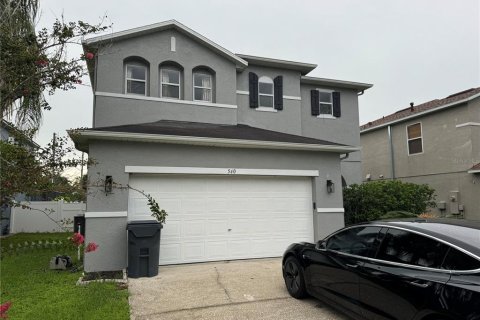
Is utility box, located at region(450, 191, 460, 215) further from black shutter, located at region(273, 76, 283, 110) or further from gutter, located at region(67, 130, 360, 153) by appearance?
black shutter, located at region(273, 76, 283, 110)

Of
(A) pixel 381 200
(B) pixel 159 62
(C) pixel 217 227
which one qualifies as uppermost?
(B) pixel 159 62

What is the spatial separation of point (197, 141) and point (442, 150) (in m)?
12.7

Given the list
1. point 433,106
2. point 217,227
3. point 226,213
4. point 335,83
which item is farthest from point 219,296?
point 433,106

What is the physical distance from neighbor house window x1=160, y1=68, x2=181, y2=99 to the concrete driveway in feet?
19.5

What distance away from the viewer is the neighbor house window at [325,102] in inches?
594

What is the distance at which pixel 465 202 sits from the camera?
49.5 feet

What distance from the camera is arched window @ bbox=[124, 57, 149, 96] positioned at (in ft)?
37.4

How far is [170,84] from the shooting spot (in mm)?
11797

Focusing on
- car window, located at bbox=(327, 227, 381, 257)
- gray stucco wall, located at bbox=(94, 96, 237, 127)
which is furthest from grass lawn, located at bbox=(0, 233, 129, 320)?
gray stucco wall, located at bbox=(94, 96, 237, 127)

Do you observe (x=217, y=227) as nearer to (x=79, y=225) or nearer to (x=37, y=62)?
(x=79, y=225)

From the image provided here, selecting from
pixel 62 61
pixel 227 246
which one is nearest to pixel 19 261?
pixel 227 246

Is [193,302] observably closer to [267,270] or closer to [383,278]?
[267,270]

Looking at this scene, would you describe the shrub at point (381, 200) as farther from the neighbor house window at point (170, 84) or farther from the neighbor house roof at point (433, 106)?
the neighbor house window at point (170, 84)

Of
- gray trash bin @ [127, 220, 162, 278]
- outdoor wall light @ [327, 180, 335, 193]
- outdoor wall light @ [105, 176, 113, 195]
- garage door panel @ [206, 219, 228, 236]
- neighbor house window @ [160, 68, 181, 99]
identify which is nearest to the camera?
gray trash bin @ [127, 220, 162, 278]
